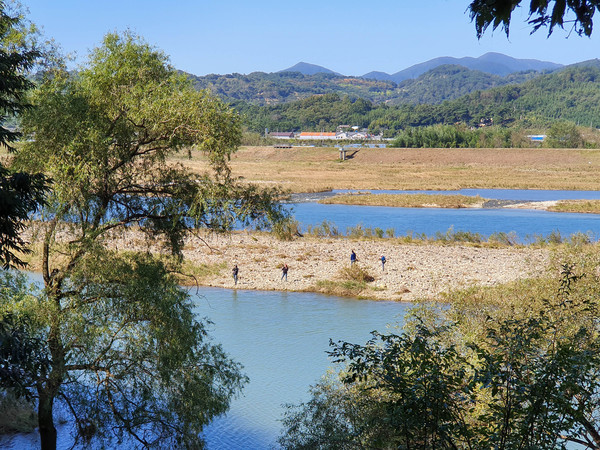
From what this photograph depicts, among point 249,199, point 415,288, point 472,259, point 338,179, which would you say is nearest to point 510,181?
point 338,179

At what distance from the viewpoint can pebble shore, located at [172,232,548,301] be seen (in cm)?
2994

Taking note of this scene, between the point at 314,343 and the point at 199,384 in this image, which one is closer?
the point at 199,384

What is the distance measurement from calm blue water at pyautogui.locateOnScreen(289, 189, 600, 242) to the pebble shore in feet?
18.5

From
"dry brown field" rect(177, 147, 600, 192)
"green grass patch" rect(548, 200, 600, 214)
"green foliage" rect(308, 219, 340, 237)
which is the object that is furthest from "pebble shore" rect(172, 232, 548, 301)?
"dry brown field" rect(177, 147, 600, 192)

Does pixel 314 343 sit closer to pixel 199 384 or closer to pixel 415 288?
pixel 415 288

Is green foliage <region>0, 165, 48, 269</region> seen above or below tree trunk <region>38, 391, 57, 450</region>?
above

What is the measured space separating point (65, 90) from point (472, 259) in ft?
87.6

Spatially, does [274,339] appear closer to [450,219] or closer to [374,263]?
[374,263]

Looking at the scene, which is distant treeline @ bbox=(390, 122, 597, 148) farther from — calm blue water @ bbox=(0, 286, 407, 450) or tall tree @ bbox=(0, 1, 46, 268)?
tall tree @ bbox=(0, 1, 46, 268)

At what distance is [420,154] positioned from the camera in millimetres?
114375

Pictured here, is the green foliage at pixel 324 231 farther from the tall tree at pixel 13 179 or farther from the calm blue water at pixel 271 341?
the tall tree at pixel 13 179

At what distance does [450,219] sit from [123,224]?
4347 cm

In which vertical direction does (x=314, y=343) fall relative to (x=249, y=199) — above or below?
below

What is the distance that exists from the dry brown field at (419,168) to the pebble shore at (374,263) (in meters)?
→ 31.5
